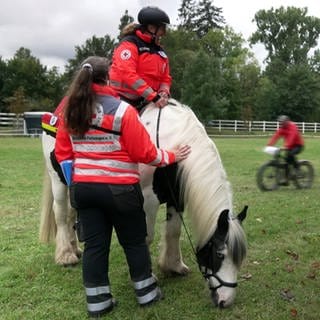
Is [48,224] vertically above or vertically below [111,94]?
below

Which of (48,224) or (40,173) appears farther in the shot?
(40,173)

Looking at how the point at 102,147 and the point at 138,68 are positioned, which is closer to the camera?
the point at 102,147

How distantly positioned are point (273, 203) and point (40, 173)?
20.3 feet

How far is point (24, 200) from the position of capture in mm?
8266

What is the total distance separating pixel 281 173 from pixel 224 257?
270 inches

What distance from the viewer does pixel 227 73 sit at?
2037 inches

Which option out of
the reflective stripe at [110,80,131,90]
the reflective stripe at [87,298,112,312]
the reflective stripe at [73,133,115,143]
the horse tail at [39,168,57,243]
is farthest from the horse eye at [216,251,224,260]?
the horse tail at [39,168,57,243]

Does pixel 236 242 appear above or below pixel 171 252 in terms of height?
above

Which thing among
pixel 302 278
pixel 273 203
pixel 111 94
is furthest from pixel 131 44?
pixel 273 203

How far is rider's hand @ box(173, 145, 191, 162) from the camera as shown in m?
3.68

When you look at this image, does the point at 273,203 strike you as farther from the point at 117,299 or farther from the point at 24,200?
the point at 117,299


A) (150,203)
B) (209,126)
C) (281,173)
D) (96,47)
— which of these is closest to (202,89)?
(209,126)

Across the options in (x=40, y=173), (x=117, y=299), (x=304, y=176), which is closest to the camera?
(x=117, y=299)

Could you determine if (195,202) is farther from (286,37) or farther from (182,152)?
(286,37)
